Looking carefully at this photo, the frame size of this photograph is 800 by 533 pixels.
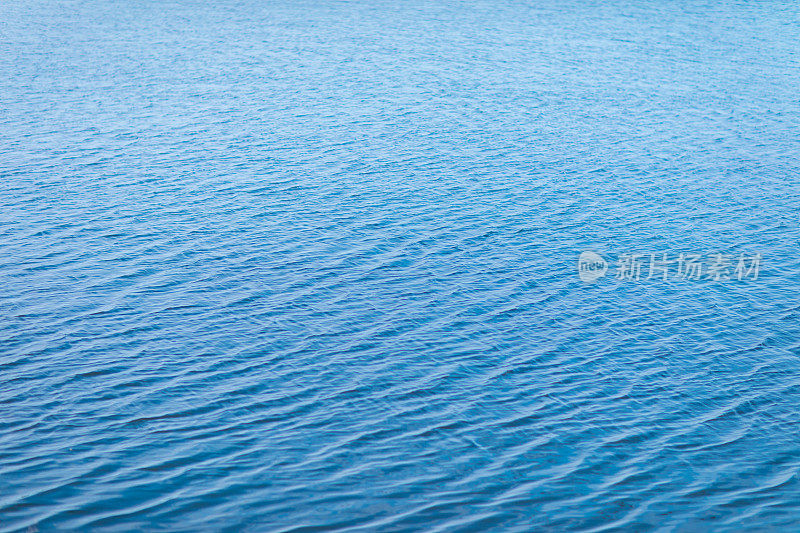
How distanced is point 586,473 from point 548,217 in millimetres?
15380

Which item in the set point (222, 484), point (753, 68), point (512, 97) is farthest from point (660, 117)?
point (222, 484)

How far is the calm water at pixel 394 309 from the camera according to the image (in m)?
17.6

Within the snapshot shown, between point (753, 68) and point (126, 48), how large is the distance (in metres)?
44.7

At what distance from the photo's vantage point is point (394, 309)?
25.1m

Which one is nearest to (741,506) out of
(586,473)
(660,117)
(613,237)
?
(586,473)

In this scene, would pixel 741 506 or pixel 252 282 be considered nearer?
pixel 741 506

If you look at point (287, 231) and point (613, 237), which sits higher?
point (287, 231)

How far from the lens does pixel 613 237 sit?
30.2 metres

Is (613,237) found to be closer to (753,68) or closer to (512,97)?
(512,97)

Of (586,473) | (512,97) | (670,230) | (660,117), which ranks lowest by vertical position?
(586,473)

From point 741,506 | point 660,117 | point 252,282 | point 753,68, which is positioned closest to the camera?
point 741,506

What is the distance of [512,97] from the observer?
5072 cm

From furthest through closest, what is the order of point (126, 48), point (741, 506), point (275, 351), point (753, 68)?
point (126, 48), point (753, 68), point (275, 351), point (741, 506)

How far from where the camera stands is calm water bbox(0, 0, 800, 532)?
17625mm
